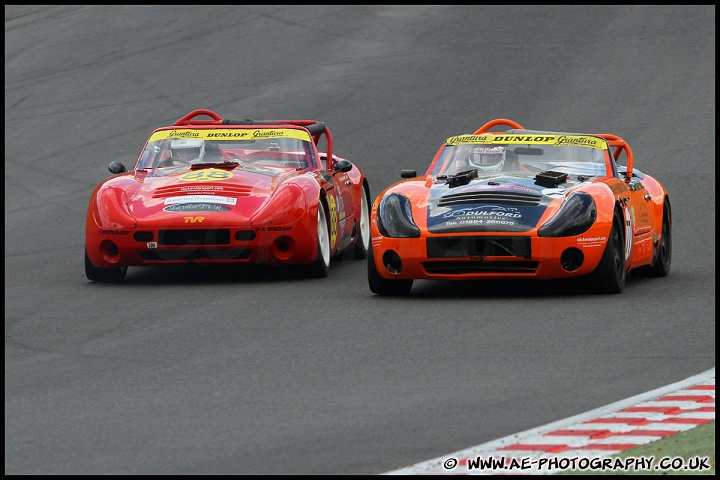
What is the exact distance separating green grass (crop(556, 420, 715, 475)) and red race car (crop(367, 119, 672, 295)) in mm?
4124

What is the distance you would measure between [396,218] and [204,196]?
1.88 metres

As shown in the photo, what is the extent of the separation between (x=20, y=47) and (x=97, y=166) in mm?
7991

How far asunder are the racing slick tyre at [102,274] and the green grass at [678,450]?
22.0 feet

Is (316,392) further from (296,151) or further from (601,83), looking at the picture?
(601,83)

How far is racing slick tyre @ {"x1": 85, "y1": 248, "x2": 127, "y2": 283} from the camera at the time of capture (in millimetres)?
12180

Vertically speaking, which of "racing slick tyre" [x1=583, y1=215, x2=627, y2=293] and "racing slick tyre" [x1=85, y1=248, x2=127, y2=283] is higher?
"racing slick tyre" [x1=583, y1=215, x2=627, y2=293]

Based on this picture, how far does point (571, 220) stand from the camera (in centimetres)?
1057

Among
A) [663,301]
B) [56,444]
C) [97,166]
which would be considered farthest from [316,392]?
[97,166]

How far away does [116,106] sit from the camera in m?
21.7

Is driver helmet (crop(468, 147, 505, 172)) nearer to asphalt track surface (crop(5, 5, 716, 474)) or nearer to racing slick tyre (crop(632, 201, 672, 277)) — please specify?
asphalt track surface (crop(5, 5, 716, 474))

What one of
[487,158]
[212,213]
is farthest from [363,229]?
[212,213]

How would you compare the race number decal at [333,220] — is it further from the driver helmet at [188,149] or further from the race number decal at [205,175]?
the driver helmet at [188,149]

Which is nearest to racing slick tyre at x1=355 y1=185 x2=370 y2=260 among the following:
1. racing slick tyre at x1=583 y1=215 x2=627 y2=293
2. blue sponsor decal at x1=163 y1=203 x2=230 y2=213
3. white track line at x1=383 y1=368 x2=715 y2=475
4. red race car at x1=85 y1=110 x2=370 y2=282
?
red race car at x1=85 y1=110 x2=370 y2=282

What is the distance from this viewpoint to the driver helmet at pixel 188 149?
13.3 metres
